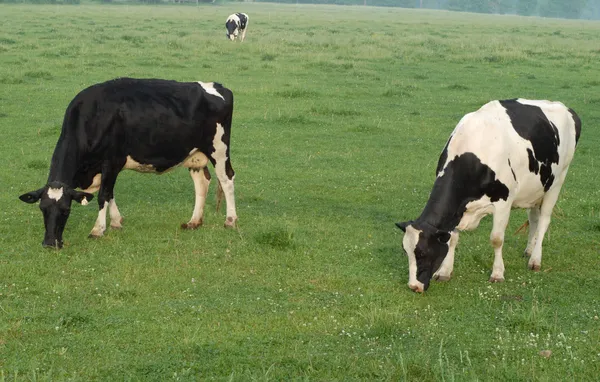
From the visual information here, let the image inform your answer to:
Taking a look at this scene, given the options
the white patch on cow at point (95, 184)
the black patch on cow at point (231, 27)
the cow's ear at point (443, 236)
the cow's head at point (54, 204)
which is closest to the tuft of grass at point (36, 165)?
the white patch on cow at point (95, 184)

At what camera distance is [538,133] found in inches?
359

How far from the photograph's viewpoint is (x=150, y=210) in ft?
38.4

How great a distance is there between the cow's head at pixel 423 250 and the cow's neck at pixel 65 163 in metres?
4.35

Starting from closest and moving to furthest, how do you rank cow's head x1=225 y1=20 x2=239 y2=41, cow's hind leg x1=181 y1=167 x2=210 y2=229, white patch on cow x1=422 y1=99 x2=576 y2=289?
1. white patch on cow x1=422 y1=99 x2=576 y2=289
2. cow's hind leg x1=181 y1=167 x2=210 y2=229
3. cow's head x1=225 y1=20 x2=239 y2=41

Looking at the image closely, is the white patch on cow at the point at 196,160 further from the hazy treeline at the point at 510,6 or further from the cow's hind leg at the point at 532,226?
the hazy treeline at the point at 510,6

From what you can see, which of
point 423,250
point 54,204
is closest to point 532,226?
point 423,250

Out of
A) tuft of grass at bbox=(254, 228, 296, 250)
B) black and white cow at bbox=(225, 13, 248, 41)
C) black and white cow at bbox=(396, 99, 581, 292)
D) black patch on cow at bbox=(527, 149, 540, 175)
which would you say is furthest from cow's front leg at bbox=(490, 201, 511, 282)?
black and white cow at bbox=(225, 13, 248, 41)

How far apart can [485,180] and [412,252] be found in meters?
1.16

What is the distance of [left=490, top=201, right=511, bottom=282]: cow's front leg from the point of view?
8727 millimetres

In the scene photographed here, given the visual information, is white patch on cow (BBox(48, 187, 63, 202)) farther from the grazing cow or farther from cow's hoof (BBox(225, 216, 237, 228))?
cow's hoof (BBox(225, 216, 237, 228))

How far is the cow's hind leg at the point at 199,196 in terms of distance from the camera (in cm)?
1096

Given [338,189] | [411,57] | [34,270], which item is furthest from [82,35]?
[34,270]

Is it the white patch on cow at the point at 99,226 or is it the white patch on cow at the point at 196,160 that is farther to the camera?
the white patch on cow at the point at 196,160

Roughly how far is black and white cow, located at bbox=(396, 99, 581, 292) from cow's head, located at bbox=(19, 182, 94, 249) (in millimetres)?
4219
